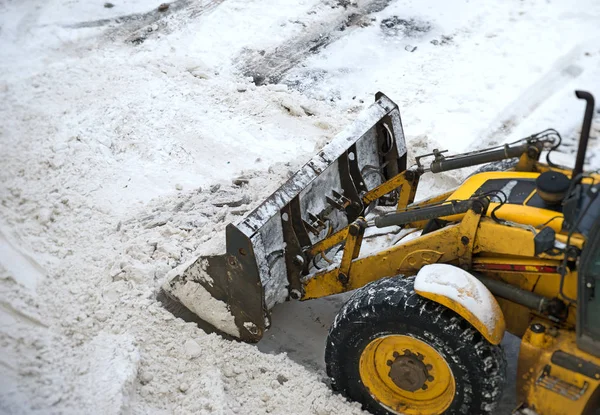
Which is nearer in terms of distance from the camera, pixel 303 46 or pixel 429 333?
pixel 429 333

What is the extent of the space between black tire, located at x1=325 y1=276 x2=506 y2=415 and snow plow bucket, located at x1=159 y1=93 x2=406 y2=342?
612 millimetres

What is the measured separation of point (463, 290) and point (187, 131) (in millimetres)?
4178

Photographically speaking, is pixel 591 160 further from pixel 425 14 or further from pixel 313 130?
pixel 425 14

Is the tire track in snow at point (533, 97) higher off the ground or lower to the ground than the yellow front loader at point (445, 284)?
lower

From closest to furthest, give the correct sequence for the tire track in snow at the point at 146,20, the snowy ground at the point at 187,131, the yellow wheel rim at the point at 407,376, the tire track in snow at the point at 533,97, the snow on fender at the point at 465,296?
1. the snow on fender at the point at 465,296
2. the yellow wheel rim at the point at 407,376
3. the snowy ground at the point at 187,131
4. the tire track in snow at the point at 533,97
5. the tire track in snow at the point at 146,20

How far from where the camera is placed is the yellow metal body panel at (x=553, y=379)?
343cm

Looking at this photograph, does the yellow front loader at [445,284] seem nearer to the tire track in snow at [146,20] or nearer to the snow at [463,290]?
the snow at [463,290]

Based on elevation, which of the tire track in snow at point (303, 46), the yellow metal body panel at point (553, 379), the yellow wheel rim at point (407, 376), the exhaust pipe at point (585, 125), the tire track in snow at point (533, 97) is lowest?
the tire track in snow at point (303, 46)

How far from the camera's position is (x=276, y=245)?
4.38 meters

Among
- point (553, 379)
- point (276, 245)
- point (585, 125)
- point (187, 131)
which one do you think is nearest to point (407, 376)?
point (553, 379)

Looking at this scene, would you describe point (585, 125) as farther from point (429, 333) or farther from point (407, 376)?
point (407, 376)

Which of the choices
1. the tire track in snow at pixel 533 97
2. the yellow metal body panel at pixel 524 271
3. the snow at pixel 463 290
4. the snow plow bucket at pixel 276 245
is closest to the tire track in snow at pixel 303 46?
the tire track in snow at pixel 533 97

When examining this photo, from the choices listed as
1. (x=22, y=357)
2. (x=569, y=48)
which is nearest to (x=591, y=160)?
(x=569, y=48)

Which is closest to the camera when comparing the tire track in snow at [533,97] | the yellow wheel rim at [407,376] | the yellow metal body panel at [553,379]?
the yellow metal body panel at [553,379]
